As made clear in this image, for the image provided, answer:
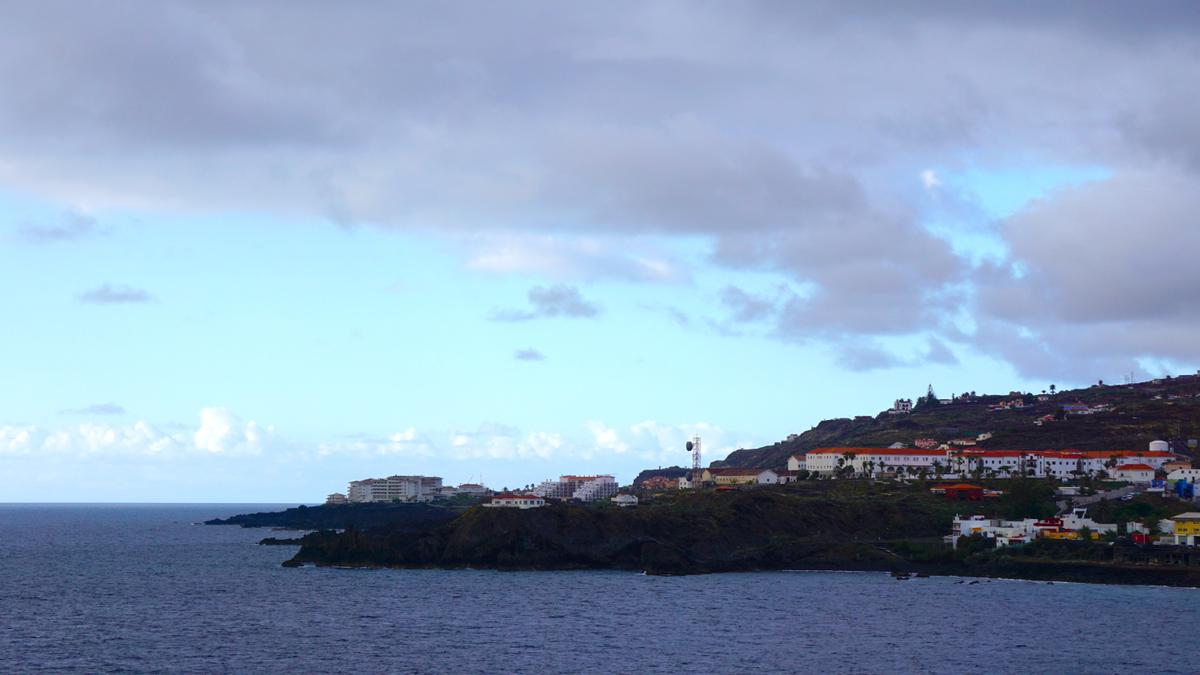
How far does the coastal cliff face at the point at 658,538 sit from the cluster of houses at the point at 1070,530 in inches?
263

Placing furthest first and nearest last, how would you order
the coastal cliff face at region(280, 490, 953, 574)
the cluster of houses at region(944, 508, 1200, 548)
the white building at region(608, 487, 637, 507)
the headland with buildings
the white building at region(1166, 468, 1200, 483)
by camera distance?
the white building at region(608, 487, 637, 507), the white building at region(1166, 468, 1200, 483), the coastal cliff face at region(280, 490, 953, 574), the cluster of houses at region(944, 508, 1200, 548), the headland with buildings

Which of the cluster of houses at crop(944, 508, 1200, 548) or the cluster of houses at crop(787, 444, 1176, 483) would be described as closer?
the cluster of houses at crop(944, 508, 1200, 548)

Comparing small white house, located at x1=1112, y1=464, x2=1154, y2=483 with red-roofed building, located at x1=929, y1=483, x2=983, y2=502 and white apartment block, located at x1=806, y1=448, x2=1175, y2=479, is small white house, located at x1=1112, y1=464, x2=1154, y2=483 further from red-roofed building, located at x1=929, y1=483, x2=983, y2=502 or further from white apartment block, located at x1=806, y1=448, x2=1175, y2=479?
red-roofed building, located at x1=929, y1=483, x2=983, y2=502

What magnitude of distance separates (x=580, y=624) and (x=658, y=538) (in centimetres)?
4782

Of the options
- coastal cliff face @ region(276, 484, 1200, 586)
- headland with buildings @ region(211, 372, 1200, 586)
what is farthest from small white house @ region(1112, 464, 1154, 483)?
coastal cliff face @ region(276, 484, 1200, 586)

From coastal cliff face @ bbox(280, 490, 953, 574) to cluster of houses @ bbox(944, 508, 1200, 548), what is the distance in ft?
21.9

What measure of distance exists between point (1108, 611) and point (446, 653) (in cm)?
4867

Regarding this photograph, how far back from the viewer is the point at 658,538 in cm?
12975

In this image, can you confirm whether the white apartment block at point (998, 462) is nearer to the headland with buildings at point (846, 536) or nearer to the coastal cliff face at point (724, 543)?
the headland with buildings at point (846, 536)

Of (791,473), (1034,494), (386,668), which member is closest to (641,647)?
(386,668)

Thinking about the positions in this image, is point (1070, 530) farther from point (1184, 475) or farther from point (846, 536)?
point (1184, 475)

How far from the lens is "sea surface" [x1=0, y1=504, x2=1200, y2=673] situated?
222ft

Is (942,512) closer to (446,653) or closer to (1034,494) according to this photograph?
(1034,494)

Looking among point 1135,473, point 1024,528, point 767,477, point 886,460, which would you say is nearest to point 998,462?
point 886,460
